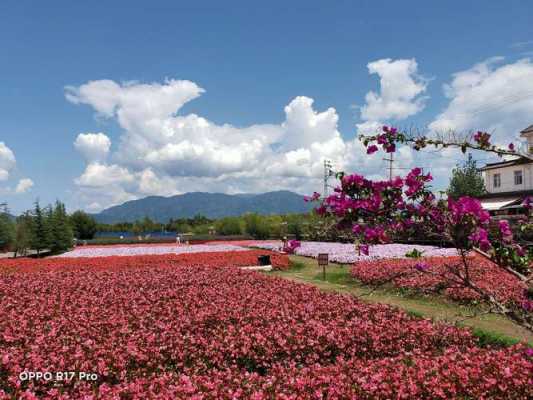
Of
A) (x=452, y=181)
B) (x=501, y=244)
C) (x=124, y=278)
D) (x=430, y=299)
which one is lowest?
(x=430, y=299)

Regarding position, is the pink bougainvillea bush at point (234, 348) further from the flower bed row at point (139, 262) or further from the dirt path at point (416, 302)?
the flower bed row at point (139, 262)

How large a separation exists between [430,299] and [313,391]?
893cm

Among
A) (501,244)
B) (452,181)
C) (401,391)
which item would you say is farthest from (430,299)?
(452,181)

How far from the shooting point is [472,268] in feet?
51.2

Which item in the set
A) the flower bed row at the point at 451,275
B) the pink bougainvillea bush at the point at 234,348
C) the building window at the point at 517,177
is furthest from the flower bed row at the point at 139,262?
the building window at the point at 517,177

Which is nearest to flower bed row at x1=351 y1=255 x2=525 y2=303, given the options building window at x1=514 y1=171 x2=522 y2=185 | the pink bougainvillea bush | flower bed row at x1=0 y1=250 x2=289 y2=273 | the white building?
the pink bougainvillea bush

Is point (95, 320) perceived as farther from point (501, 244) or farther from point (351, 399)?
point (501, 244)

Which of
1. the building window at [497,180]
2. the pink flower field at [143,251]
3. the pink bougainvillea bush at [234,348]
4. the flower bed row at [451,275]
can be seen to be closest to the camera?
the pink bougainvillea bush at [234,348]

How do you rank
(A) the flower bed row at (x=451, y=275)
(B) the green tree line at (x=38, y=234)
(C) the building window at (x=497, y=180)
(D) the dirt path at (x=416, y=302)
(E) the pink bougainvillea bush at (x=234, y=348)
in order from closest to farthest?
(E) the pink bougainvillea bush at (x=234, y=348), (D) the dirt path at (x=416, y=302), (A) the flower bed row at (x=451, y=275), (B) the green tree line at (x=38, y=234), (C) the building window at (x=497, y=180)

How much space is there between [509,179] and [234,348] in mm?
37294

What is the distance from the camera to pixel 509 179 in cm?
3656

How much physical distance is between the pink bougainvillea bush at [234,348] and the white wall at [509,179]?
3020 cm

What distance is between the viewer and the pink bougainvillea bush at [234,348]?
4.79 metres

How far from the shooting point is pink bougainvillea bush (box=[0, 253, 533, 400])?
479cm
